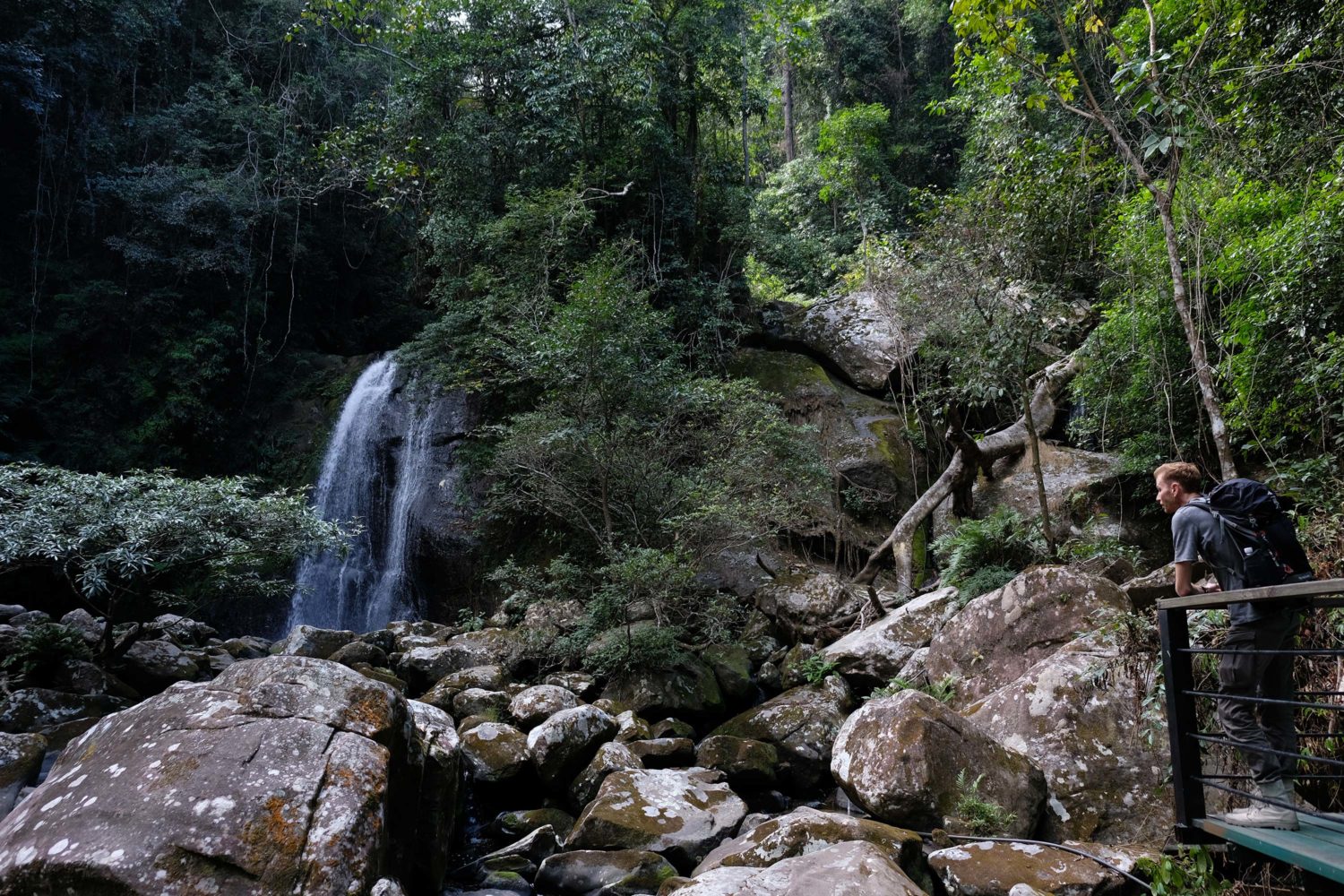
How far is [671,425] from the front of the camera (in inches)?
469

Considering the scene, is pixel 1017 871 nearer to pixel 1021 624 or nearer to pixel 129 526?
pixel 1021 624

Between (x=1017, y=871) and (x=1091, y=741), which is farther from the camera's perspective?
(x=1091, y=741)

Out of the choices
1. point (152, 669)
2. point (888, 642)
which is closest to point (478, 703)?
point (152, 669)

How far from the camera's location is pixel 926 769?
15.6 ft

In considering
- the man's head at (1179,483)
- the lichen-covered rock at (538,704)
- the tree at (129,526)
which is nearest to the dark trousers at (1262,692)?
the man's head at (1179,483)

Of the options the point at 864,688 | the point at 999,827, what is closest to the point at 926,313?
the point at 864,688

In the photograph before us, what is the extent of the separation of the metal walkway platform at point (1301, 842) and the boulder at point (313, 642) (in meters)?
9.75

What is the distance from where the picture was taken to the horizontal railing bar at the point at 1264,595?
2.52 meters

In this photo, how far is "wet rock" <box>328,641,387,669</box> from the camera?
970 cm

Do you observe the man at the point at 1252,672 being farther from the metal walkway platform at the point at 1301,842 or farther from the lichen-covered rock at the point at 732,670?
the lichen-covered rock at the point at 732,670

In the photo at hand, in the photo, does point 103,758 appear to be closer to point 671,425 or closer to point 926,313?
point 671,425

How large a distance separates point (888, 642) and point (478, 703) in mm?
4658

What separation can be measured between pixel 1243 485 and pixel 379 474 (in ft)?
49.1

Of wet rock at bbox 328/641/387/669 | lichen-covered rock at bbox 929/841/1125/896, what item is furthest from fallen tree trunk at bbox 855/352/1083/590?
lichen-covered rock at bbox 929/841/1125/896
